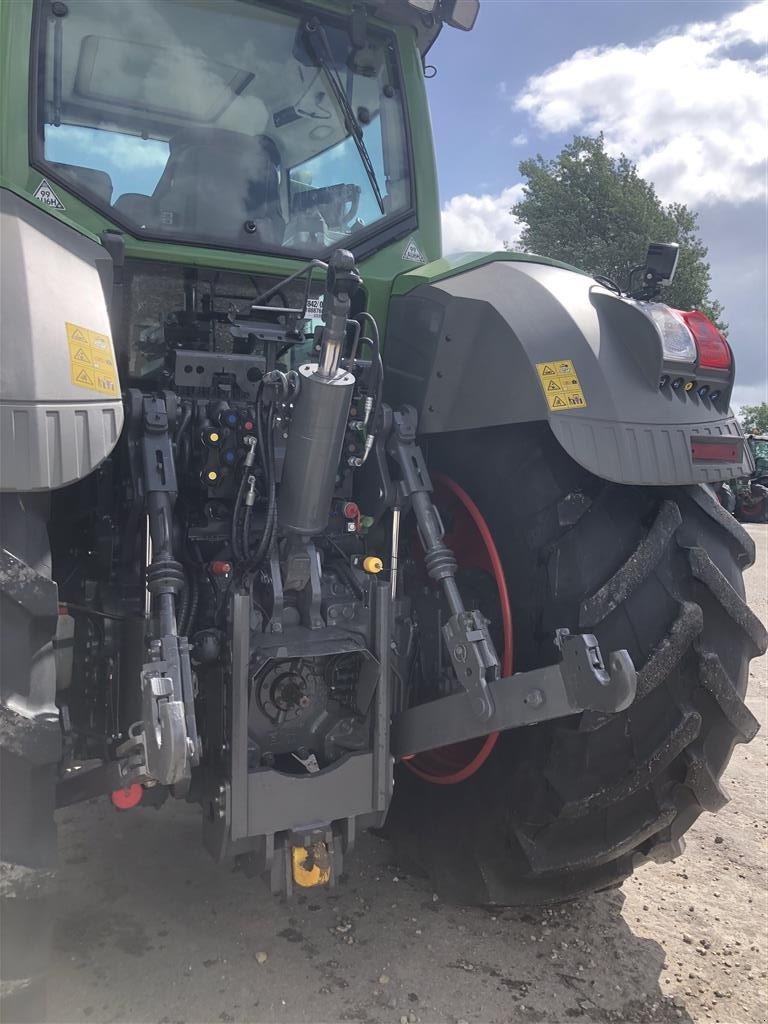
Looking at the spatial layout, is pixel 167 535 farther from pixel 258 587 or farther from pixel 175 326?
pixel 175 326

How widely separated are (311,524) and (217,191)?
1088 millimetres

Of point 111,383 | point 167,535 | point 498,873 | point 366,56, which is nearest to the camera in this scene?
point 111,383

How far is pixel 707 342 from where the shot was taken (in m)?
2.11

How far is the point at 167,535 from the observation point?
1.89 meters

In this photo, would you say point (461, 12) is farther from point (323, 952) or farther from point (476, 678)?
point (323, 952)

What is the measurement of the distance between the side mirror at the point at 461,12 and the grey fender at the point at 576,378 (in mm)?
968

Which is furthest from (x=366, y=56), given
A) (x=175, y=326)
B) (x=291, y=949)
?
(x=291, y=949)

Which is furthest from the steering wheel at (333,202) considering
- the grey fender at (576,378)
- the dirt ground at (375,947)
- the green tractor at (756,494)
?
the green tractor at (756,494)

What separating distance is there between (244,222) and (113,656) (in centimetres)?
130

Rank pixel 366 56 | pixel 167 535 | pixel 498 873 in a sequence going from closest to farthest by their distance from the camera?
pixel 167 535 < pixel 498 873 < pixel 366 56

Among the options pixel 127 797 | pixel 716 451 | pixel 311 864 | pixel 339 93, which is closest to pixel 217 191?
pixel 339 93

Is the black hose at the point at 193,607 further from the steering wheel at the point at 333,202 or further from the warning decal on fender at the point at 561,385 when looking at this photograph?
the steering wheel at the point at 333,202

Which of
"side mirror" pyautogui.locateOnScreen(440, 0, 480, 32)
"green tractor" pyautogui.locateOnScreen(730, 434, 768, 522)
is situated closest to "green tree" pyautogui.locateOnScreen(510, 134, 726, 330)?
"green tractor" pyautogui.locateOnScreen(730, 434, 768, 522)

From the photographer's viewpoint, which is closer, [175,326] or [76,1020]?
[76,1020]
